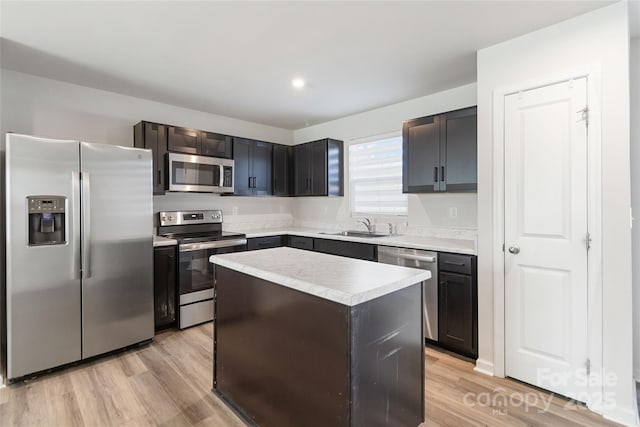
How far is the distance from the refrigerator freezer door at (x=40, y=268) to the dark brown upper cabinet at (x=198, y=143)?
3.65 ft

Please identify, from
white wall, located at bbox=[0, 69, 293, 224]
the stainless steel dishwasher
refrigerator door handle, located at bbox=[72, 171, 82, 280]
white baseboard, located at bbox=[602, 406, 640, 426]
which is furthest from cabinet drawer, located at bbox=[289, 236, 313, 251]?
white baseboard, located at bbox=[602, 406, 640, 426]

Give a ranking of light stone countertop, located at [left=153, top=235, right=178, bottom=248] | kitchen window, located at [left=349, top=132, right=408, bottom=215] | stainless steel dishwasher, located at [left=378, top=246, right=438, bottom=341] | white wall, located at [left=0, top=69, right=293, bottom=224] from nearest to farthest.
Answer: stainless steel dishwasher, located at [left=378, top=246, right=438, bottom=341] → white wall, located at [left=0, top=69, right=293, bottom=224] → light stone countertop, located at [left=153, top=235, right=178, bottom=248] → kitchen window, located at [left=349, top=132, right=408, bottom=215]

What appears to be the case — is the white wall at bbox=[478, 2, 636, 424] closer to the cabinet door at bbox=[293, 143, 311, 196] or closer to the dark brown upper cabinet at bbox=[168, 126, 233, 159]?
the cabinet door at bbox=[293, 143, 311, 196]

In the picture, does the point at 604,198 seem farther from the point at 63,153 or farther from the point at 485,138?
the point at 63,153

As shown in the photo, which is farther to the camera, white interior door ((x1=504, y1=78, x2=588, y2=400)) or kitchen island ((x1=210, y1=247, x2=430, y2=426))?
white interior door ((x1=504, y1=78, x2=588, y2=400))

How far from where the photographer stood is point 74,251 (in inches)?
98.0

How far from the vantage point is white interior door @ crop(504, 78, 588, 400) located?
6.72ft

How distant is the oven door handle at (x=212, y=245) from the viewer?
329cm

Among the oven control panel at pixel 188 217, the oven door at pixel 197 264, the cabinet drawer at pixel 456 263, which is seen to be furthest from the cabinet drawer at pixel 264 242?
the cabinet drawer at pixel 456 263

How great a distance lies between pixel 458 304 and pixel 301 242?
79.5 inches

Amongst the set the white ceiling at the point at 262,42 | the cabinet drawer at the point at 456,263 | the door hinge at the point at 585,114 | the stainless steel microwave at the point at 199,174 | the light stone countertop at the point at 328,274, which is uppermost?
the white ceiling at the point at 262,42

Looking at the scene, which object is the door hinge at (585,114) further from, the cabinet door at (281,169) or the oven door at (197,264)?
the cabinet door at (281,169)

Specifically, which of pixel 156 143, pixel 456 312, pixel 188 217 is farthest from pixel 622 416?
pixel 156 143

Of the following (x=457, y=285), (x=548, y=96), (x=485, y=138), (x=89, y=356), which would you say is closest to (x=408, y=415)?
(x=457, y=285)
